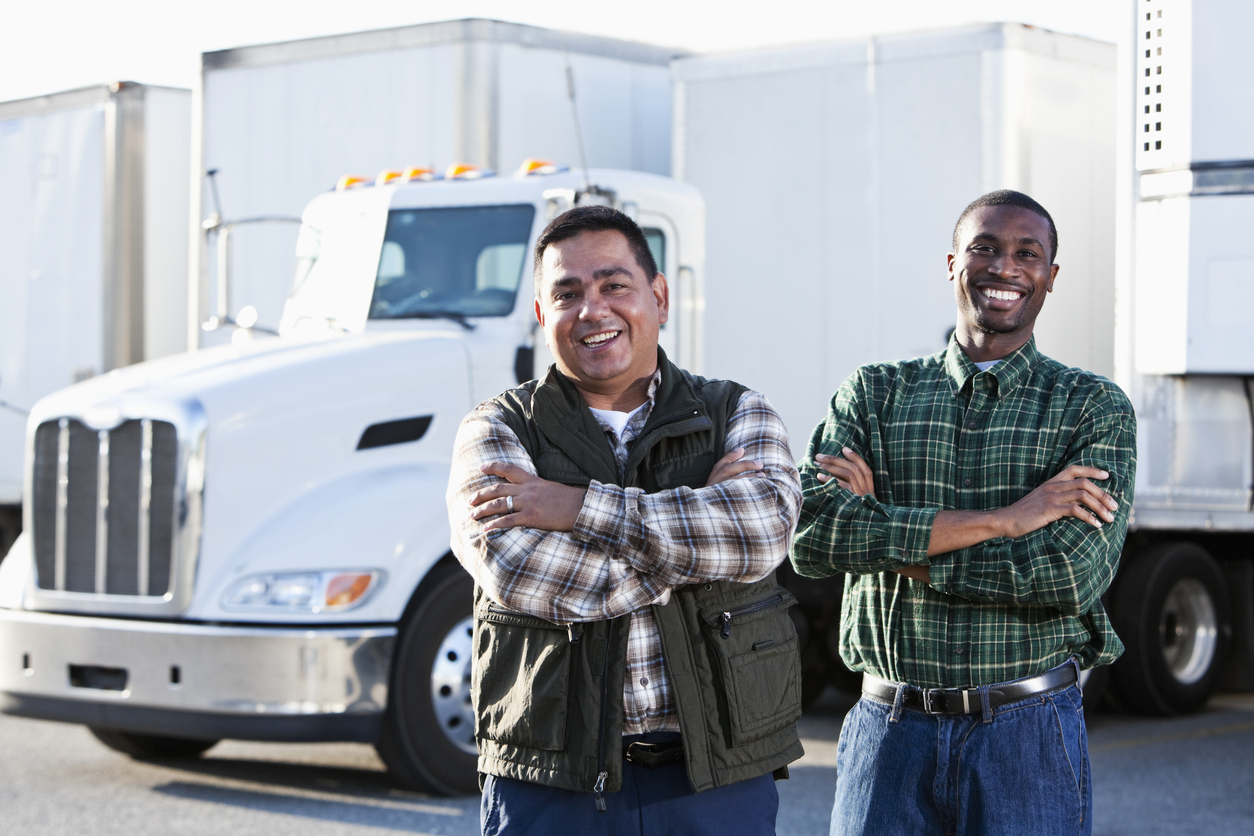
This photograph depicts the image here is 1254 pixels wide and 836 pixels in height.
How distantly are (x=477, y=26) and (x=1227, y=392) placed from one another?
438 cm

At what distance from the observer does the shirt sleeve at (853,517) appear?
3232mm

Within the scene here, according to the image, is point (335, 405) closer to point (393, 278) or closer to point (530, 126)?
point (393, 278)

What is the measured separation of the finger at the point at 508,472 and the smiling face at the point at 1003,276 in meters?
1.08

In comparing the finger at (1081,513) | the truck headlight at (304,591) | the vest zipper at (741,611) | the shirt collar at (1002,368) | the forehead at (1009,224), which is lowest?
the truck headlight at (304,591)

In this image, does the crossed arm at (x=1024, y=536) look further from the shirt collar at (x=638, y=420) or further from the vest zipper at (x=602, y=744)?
the vest zipper at (x=602, y=744)

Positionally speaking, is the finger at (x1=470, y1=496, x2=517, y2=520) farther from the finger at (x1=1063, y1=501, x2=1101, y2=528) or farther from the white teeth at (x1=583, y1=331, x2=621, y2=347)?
the finger at (x1=1063, y1=501, x2=1101, y2=528)

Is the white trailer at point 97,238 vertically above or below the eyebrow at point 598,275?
above

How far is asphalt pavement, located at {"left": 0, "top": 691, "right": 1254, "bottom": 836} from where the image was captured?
643 centimetres

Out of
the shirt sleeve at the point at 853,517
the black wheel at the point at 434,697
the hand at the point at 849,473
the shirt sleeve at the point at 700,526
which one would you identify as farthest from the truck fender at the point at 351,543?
the shirt sleeve at the point at 700,526

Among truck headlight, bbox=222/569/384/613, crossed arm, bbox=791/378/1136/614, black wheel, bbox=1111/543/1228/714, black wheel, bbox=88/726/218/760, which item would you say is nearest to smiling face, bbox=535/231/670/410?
crossed arm, bbox=791/378/1136/614

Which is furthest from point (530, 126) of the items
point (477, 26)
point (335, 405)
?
point (335, 405)

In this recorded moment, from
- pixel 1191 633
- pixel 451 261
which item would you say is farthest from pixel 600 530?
pixel 1191 633

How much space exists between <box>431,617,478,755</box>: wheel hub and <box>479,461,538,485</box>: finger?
400 cm

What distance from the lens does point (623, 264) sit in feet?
9.96
